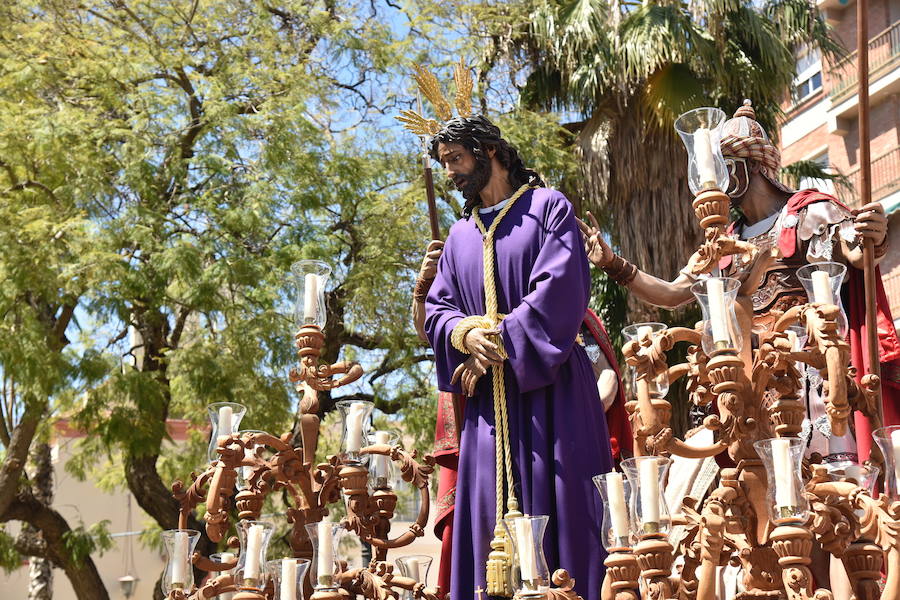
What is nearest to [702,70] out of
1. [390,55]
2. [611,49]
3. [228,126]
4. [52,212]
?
[611,49]

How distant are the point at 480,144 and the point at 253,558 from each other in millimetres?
1888

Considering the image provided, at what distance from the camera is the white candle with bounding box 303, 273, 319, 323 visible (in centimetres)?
509

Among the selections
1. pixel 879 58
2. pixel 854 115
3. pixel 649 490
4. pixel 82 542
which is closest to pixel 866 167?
pixel 649 490

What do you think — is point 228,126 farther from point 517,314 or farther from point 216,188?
point 517,314

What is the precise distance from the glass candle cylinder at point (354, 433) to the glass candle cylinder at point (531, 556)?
1.42 m

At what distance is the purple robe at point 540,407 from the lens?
4281mm

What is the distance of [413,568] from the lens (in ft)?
15.1

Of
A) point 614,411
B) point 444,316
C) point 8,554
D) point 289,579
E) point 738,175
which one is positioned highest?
point 738,175

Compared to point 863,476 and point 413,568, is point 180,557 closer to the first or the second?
point 413,568

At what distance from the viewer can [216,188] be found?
13391mm

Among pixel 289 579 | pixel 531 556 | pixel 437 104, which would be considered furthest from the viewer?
pixel 437 104

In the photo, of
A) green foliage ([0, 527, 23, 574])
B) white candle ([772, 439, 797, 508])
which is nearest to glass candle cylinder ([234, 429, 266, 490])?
white candle ([772, 439, 797, 508])

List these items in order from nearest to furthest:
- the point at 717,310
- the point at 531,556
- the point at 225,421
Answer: the point at 531,556 → the point at 717,310 → the point at 225,421

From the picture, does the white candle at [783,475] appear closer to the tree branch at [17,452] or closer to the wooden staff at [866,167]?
the wooden staff at [866,167]
